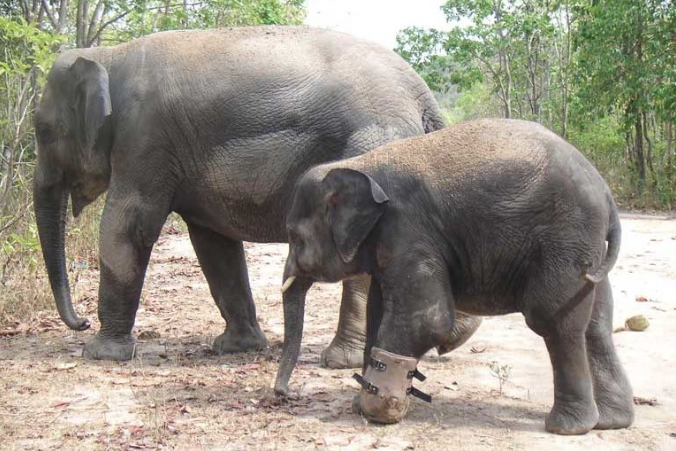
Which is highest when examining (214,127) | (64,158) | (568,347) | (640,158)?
(214,127)

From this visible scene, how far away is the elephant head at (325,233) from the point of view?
4.72m

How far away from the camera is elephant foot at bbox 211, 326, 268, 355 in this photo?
6840 mm

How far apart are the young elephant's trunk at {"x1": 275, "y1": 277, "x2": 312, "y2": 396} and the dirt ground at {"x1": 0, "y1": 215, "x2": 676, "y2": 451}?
0.19 metres

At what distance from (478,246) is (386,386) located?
0.91m

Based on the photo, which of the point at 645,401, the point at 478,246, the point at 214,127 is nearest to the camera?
the point at 478,246

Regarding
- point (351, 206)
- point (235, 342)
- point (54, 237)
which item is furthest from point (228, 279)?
point (351, 206)

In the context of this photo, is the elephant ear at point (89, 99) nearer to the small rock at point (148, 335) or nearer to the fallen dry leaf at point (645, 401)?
the small rock at point (148, 335)

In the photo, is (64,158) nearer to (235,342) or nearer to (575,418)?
(235,342)

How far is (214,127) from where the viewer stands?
20.3 ft

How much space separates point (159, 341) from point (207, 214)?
146 cm

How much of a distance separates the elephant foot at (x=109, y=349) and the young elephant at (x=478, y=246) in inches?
87.4

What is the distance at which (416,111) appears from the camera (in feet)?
20.0

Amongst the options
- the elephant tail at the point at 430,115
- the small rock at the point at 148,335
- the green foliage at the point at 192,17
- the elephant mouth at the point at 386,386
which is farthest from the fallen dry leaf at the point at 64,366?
Answer: the green foliage at the point at 192,17

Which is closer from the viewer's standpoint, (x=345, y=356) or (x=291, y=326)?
(x=291, y=326)
